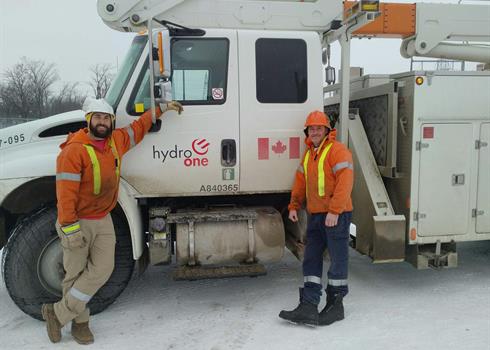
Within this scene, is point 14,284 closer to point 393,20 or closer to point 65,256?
point 65,256

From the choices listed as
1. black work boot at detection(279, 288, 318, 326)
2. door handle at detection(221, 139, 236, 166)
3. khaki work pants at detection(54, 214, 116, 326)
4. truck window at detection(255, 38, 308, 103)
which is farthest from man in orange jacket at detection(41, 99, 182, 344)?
black work boot at detection(279, 288, 318, 326)

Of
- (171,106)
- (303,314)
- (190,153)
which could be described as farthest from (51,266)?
(303,314)

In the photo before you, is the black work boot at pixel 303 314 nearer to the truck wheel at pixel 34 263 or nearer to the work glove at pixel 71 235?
the work glove at pixel 71 235

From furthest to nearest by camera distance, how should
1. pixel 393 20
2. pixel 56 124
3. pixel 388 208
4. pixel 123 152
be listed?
pixel 393 20, pixel 388 208, pixel 56 124, pixel 123 152

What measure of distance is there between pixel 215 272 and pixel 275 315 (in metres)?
0.67

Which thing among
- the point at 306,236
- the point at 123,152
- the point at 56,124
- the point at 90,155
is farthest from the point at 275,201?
the point at 56,124

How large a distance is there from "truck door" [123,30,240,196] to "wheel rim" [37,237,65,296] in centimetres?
89

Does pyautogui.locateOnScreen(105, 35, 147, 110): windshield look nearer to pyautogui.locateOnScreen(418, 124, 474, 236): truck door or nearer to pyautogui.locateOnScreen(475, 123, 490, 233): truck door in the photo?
pyautogui.locateOnScreen(418, 124, 474, 236): truck door

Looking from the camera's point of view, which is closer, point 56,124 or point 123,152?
point 123,152

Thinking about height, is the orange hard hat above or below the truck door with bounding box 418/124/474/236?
above

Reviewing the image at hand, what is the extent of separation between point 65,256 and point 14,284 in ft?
2.35

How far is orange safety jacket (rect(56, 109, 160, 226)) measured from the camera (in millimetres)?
3572

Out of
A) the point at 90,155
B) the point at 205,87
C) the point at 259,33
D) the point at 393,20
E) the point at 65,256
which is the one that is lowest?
the point at 65,256

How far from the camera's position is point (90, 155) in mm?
3668
